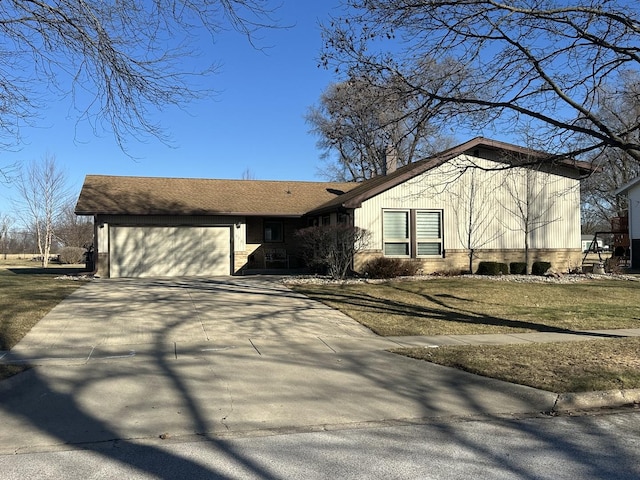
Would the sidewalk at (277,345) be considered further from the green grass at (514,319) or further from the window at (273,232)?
the window at (273,232)

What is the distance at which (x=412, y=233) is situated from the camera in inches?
806

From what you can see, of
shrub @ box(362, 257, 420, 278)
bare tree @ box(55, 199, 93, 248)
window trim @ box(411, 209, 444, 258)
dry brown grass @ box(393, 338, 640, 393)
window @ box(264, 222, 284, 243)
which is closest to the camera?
dry brown grass @ box(393, 338, 640, 393)

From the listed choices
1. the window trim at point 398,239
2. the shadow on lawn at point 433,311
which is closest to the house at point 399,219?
the window trim at point 398,239

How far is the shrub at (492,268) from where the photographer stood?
20.3 meters

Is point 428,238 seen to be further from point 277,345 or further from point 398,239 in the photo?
point 277,345

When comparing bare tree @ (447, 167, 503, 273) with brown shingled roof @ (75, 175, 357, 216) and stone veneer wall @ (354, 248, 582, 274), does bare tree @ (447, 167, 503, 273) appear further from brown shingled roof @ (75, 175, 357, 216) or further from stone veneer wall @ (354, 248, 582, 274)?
brown shingled roof @ (75, 175, 357, 216)

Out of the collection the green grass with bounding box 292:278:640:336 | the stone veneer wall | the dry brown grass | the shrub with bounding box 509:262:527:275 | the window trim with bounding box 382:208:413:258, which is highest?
the window trim with bounding box 382:208:413:258

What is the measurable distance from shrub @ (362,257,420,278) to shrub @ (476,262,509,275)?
313 centimetres

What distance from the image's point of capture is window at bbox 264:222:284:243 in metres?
24.3

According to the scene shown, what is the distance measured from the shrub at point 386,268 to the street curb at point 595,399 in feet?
41.1

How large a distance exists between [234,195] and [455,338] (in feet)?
54.6

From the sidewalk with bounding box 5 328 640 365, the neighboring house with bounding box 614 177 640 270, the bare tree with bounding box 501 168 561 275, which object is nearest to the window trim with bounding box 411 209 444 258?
the bare tree with bounding box 501 168 561 275

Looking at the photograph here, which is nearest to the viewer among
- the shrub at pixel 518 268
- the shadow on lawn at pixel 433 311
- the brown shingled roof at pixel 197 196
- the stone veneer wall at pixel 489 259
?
the shadow on lawn at pixel 433 311

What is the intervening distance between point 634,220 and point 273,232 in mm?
18351
